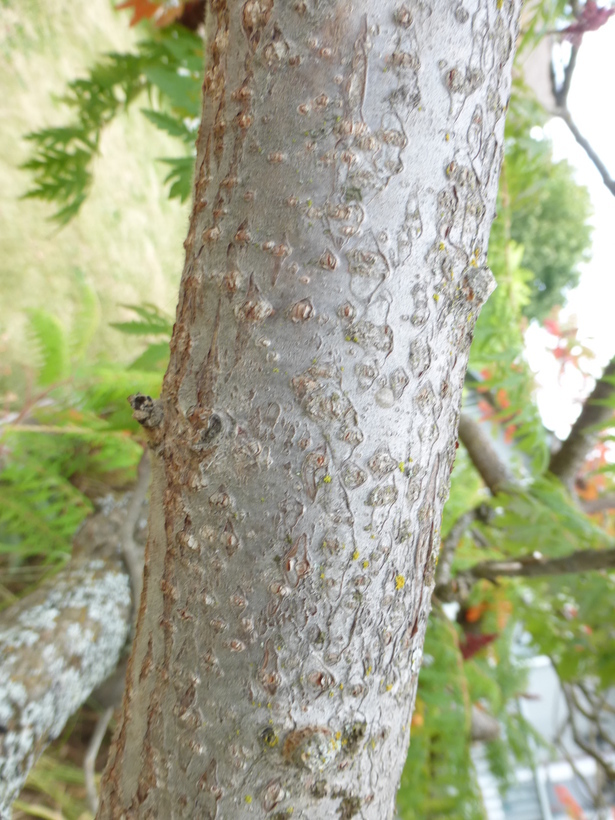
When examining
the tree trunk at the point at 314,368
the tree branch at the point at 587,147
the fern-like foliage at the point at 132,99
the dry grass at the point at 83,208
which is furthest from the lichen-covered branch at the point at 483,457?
the dry grass at the point at 83,208

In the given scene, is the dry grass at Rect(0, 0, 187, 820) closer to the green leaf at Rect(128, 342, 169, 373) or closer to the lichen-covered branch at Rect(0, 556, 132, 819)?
the green leaf at Rect(128, 342, 169, 373)

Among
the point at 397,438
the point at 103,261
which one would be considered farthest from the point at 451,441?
the point at 103,261

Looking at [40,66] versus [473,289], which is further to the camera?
[40,66]

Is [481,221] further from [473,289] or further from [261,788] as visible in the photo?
[261,788]

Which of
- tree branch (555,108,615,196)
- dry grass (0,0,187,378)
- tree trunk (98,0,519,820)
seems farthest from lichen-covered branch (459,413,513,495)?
dry grass (0,0,187,378)

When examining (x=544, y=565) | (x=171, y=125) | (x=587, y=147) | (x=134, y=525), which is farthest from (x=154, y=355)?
(x=587, y=147)

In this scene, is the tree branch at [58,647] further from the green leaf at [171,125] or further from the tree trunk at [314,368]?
the green leaf at [171,125]
